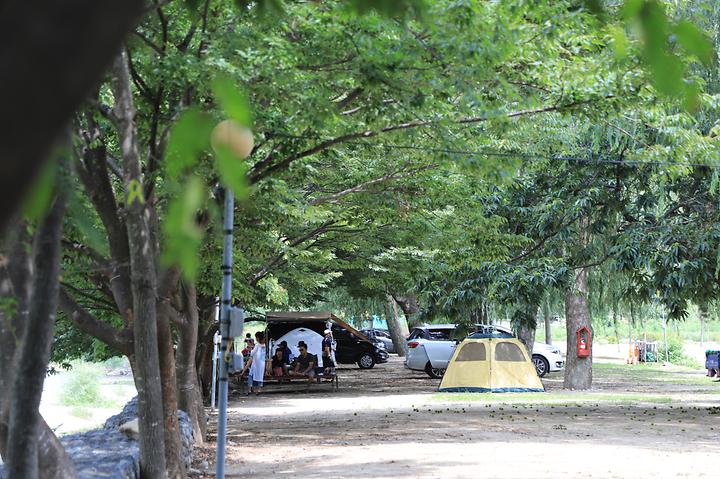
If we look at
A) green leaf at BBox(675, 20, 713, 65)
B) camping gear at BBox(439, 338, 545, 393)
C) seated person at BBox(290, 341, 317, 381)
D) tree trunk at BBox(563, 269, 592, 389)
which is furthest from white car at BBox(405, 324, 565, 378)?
green leaf at BBox(675, 20, 713, 65)

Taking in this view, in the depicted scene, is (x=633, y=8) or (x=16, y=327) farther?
(x=16, y=327)

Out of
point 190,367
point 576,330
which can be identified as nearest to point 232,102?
point 190,367

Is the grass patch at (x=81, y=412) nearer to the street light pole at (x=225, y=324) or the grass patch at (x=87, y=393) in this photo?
the grass patch at (x=87, y=393)

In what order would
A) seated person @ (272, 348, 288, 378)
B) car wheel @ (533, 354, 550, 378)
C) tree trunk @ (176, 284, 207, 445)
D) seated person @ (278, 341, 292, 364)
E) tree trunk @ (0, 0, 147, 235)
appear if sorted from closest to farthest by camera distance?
tree trunk @ (0, 0, 147, 235) → tree trunk @ (176, 284, 207, 445) → seated person @ (272, 348, 288, 378) → seated person @ (278, 341, 292, 364) → car wheel @ (533, 354, 550, 378)

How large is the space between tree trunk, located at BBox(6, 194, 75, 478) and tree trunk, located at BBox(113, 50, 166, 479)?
285 centimetres

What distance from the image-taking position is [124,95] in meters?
7.90

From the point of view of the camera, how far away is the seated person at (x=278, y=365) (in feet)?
92.2

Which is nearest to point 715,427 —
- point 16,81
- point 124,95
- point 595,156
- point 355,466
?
point 595,156

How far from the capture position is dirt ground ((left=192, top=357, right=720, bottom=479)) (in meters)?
11.6

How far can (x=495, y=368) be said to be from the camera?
2575 cm

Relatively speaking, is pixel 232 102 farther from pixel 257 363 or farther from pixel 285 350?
pixel 285 350

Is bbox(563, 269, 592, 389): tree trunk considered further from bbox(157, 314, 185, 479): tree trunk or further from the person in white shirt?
bbox(157, 314, 185, 479): tree trunk

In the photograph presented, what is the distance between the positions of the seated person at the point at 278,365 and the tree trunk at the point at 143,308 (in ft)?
63.4

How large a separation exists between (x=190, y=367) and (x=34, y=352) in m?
8.47
